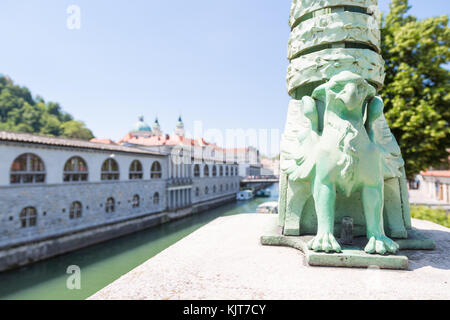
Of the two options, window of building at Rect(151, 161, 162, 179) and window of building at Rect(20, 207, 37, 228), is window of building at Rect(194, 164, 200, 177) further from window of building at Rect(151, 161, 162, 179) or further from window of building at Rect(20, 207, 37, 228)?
window of building at Rect(20, 207, 37, 228)

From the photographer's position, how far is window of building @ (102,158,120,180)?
732 inches

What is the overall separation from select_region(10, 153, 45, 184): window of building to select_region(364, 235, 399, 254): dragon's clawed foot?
1503 cm

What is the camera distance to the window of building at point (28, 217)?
13271mm

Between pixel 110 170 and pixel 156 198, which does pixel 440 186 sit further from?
pixel 110 170

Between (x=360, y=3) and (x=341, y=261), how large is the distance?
448cm

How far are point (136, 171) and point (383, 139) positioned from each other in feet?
65.3

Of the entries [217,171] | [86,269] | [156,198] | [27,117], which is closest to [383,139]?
[86,269]

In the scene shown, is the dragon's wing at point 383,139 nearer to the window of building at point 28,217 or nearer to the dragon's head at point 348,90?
the dragon's head at point 348,90

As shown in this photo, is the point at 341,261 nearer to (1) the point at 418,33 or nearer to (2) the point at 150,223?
(1) the point at 418,33

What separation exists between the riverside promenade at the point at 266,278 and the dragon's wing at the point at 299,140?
1352mm

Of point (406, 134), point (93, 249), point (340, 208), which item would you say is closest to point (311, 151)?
point (340, 208)

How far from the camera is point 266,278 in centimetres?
344

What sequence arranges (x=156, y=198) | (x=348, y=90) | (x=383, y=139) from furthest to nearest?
(x=156, y=198), (x=383, y=139), (x=348, y=90)

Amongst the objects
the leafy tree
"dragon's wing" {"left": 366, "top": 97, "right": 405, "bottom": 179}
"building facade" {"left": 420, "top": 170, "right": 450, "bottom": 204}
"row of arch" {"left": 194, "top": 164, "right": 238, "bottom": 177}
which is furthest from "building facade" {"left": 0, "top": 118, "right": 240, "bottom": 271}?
the leafy tree
